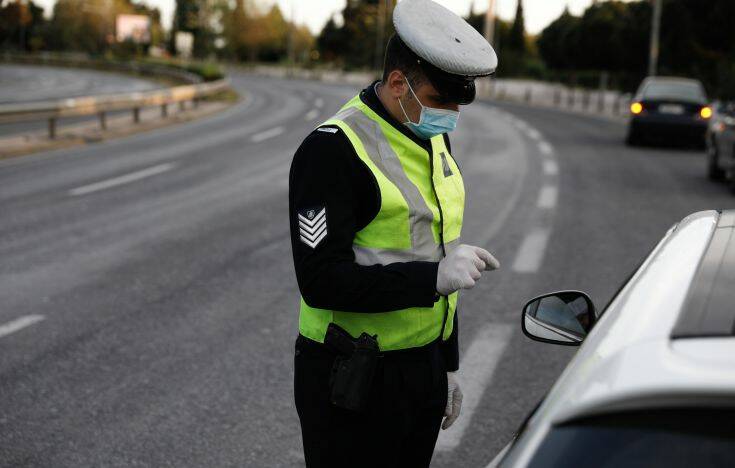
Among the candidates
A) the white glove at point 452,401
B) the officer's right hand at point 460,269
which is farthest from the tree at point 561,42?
the officer's right hand at point 460,269

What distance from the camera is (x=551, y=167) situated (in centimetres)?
1628

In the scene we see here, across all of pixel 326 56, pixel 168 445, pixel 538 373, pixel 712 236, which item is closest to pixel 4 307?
pixel 168 445

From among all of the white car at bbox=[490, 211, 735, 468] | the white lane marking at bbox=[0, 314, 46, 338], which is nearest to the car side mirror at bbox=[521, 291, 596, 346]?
the white car at bbox=[490, 211, 735, 468]

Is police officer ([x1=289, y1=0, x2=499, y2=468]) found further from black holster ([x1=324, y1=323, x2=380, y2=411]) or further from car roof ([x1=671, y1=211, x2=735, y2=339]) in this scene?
car roof ([x1=671, y1=211, x2=735, y2=339])

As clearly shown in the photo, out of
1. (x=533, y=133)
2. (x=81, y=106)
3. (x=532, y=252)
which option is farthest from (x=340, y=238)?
(x=533, y=133)

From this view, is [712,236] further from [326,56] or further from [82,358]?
[326,56]

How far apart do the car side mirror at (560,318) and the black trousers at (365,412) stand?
0.95 feet

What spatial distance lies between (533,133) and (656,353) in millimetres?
23194

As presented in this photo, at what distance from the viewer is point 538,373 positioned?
5551mm

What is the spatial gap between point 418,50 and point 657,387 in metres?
1.23

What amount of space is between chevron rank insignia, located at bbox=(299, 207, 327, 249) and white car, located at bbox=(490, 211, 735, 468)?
0.72m

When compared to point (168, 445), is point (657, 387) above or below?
above

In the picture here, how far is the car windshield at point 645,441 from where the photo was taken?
142cm

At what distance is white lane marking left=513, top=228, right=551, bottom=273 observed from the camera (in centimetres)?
833
